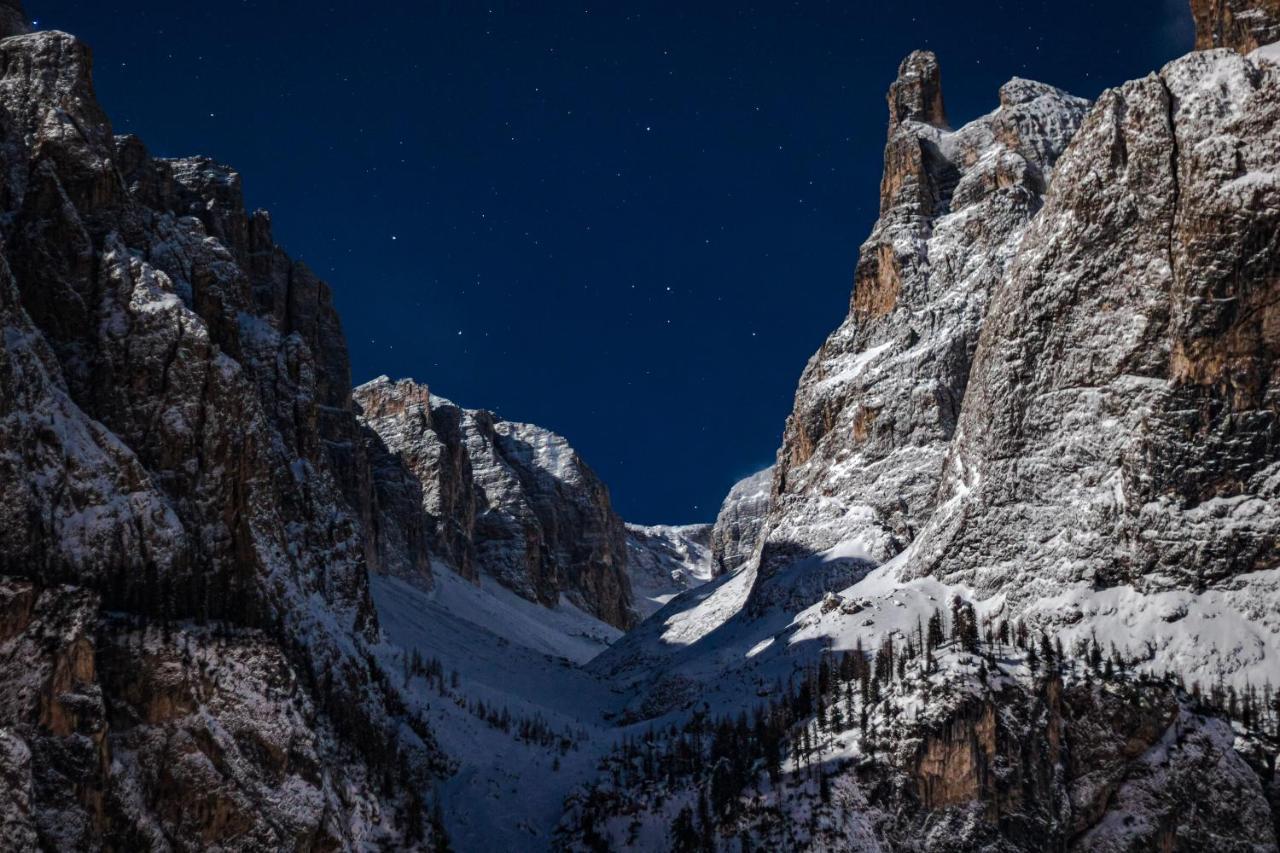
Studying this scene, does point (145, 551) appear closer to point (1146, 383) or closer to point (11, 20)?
point (11, 20)

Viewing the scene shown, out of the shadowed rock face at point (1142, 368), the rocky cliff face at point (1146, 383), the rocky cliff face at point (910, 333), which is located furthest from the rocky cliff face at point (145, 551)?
the rocky cliff face at point (910, 333)

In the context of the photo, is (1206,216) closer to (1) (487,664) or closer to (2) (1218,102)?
(2) (1218,102)

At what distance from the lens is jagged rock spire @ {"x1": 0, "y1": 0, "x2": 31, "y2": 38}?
12950cm

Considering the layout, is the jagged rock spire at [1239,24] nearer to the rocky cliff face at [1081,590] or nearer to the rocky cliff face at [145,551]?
the rocky cliff face at [1081,590]

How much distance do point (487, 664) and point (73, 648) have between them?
8398 centimetres

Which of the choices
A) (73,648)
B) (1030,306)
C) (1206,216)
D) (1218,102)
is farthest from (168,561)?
(1218,102)

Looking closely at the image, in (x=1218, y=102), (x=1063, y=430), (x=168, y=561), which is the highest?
(x=1218, y=102)

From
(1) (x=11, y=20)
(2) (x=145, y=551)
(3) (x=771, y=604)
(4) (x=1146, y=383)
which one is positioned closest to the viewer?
(2) (x=145, y=551)

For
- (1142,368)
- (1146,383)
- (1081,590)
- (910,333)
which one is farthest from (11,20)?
(1081,590)

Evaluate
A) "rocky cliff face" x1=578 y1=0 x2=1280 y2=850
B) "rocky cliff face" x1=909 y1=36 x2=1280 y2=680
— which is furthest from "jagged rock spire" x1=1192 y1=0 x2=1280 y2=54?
"rocky cliff face" x1=909 y1=36 x2=1280 y2=680

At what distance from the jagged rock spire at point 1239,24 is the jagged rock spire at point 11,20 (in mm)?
126998

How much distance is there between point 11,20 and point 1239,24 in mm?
131426

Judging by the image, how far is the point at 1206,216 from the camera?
100688mm

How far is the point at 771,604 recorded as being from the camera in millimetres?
141750
